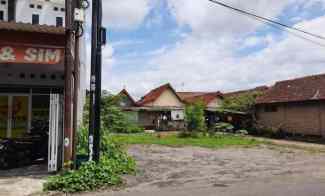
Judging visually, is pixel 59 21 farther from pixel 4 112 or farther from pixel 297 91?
pixel 297 91

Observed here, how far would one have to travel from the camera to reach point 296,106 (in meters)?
31.4

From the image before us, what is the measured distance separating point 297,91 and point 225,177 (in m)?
24.2

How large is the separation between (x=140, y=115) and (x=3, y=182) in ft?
116

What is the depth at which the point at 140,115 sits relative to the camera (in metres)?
45.0

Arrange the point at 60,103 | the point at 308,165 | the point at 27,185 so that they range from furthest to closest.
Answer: the point at 308,165 → the point at 60,103 → the point at 27,185

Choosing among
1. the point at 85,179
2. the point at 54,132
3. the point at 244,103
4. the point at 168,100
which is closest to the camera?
the point at 85,179

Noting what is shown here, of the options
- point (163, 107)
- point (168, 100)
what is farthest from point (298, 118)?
point (168, 100)

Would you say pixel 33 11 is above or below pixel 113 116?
above

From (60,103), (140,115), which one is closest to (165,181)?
(60,103)

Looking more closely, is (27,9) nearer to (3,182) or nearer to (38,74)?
(38,74)

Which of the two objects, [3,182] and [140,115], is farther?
[140,115]

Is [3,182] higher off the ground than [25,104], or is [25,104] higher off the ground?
[25,104]

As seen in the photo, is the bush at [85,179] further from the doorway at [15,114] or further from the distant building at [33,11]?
the doorway at [15,114]

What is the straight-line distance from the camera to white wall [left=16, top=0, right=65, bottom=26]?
12.3 meters
